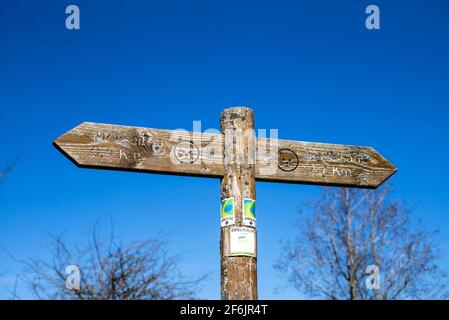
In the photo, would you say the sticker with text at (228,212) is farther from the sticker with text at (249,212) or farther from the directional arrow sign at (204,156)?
the directional arrow sign at (204,156)

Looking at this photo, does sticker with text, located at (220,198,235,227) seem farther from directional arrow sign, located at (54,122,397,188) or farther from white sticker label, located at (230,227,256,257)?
directional arrow sign, located at (54,122,397,188)

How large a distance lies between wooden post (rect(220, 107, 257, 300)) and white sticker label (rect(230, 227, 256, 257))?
0.7 inches

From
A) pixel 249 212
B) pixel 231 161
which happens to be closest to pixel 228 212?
pixel 249 212

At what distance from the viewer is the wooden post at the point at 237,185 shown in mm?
4031

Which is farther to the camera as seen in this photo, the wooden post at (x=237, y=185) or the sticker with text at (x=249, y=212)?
the sticker with text at (x=249, y=212)

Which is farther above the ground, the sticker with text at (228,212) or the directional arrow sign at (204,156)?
the directional arrow sign at (204,156)

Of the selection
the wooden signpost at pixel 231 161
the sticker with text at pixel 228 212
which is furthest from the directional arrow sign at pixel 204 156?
the sticker with text at pixel 228 212

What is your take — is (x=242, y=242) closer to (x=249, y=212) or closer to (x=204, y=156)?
(x=249, y=212)

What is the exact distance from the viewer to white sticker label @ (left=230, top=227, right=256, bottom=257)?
4102 millimetres

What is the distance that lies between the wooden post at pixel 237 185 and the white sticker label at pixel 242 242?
18 millimetres

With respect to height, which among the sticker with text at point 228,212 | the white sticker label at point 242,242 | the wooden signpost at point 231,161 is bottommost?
the white sticker label at point 242,242
